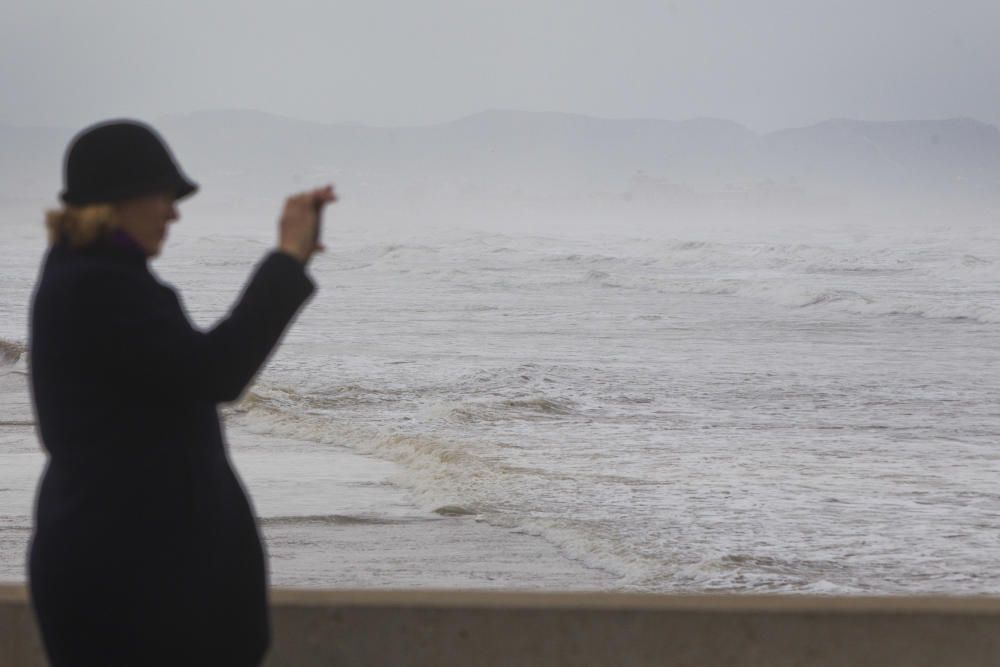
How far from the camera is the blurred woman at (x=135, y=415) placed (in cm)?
168

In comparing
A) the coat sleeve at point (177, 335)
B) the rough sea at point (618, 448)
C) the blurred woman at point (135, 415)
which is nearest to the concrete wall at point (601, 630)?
the blurred woman at point (135, 415)

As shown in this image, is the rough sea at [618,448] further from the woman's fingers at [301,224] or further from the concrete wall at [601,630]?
the woman's fingers at [301,224]

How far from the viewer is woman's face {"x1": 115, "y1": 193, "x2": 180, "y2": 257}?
1.76 m

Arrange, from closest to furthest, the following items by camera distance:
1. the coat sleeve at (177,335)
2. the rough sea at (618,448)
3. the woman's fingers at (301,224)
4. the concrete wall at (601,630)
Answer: the coat sleeve at (177,335), the woman's fingers at (301,224), the concrete wall at (601,630), the rough sea at (618,448)

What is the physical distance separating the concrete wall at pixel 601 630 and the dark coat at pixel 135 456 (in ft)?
2.94

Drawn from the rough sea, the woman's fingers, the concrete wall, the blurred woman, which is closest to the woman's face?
the blurred woman


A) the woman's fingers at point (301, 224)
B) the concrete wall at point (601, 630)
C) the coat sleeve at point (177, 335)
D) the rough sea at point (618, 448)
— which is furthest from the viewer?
the rough sea at point (618, 448)

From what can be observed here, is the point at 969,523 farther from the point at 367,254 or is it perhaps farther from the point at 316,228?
the point at 367,254

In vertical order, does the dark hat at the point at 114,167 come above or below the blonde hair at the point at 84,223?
above

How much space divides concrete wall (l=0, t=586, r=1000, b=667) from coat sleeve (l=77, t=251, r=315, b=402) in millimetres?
1110

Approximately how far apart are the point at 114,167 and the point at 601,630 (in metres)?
1.44

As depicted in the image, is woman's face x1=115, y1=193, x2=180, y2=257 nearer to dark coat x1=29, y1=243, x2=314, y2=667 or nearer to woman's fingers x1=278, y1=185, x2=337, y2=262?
dark coat x1=29, y1=243, x2=314, y2=667

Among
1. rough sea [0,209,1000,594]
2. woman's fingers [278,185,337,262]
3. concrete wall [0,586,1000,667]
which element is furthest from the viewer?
rough sea [0,209,1000,594]

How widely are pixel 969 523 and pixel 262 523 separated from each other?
4101mm
